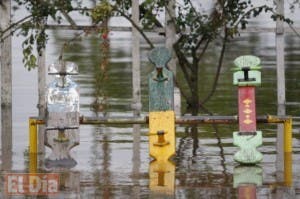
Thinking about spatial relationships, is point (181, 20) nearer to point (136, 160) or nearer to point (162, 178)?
point (136, 160)

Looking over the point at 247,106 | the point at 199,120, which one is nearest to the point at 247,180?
the point at 247,106

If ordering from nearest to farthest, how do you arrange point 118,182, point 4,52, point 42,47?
point 118,182, point 42,47, point 4,52

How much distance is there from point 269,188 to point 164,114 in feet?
8.43

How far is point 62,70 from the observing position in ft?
47.3

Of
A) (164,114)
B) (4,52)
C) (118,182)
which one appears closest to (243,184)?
(118,182)

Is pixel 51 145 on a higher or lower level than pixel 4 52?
lower

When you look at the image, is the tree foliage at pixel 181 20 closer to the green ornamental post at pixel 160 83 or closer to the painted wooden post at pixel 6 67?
the painted wooden post at pixel 6 67

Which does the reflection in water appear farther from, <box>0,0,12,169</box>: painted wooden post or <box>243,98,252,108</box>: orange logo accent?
<box>243,98,252,108</box>: orange logo accent

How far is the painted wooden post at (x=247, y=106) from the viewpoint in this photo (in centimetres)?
1403

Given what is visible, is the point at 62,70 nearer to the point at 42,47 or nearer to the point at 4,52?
the point at 42,47

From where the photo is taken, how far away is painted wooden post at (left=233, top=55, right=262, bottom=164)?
46.0ft
